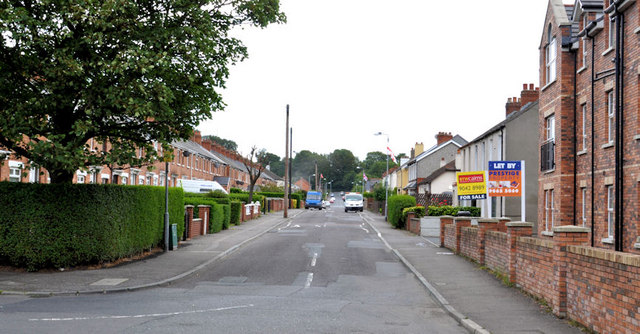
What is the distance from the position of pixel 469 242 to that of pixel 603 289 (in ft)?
35.5

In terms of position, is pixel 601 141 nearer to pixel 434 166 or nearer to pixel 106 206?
pixel 106 206

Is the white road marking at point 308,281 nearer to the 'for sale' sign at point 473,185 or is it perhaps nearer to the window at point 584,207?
the 'for sale' sign at point 473,185

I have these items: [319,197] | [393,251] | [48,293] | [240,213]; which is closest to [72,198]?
[48,293]

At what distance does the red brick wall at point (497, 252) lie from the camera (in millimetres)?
14078

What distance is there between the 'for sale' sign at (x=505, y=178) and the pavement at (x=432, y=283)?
259cm

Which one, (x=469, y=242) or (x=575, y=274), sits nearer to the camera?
(x=575, y=274)

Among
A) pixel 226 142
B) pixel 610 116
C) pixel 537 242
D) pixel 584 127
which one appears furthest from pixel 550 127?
pixel 226 142

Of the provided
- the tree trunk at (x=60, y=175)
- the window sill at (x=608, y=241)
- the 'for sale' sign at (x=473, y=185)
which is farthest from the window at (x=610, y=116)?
the tree trunk at (x=60, y=175)

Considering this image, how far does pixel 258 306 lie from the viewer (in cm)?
1060

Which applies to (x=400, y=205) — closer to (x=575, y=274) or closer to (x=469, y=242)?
(x=469, y=242)

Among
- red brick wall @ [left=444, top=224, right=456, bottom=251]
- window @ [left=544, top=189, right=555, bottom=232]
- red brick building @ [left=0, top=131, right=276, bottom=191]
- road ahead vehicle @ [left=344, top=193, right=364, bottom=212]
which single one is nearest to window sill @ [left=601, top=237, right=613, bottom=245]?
window @ [left=544, top=189, right=555, bottom=232]

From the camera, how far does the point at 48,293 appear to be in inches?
458

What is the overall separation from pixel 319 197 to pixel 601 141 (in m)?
62.2

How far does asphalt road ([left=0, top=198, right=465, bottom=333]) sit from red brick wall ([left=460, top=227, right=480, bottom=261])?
247 cm
